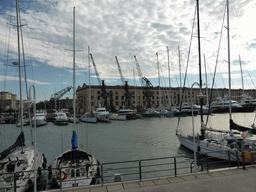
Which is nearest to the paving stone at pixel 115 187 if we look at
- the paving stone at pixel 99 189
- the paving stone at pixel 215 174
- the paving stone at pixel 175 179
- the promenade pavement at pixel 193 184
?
the promenade pavement at pixel 193 184

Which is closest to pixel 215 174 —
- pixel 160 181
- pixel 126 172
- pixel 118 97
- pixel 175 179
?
pixel 175 179

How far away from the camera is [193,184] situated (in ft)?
26.6

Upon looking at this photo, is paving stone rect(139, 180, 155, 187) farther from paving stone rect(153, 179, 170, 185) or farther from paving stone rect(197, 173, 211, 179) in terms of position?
paving stone rect(197, 173, 211, 179)

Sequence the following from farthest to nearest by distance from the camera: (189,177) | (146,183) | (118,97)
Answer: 1. (118,97)
2. (189,177)
3. (146,183)

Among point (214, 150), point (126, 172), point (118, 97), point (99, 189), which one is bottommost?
point (126, 172)

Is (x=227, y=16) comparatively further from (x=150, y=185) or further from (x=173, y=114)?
(x=173, y=114)

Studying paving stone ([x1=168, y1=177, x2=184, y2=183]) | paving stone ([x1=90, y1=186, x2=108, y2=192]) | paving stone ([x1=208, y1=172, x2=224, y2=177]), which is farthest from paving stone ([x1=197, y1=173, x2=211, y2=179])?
paving stone ([x1=90, y1=186, x2=108, y2=192])

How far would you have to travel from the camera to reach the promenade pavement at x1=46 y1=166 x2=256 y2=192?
301 inches

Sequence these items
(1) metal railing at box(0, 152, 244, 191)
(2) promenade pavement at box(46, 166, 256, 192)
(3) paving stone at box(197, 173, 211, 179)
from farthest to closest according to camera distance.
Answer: (1) metal railing at box(0, 152, 244, 191)
(3) paving stone at box(197, 173, 211, 179)
(2) promenade pavement at box(46, 166, 256, 192)

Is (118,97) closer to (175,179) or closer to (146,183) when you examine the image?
(175,179)

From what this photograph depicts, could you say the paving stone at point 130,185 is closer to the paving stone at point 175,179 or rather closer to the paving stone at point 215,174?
the paving stone at point 175,179

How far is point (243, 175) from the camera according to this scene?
8.98m

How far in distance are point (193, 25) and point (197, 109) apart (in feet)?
275

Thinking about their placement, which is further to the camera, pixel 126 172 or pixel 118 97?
pixel 118 97
